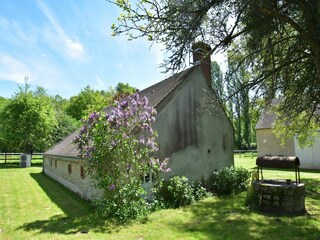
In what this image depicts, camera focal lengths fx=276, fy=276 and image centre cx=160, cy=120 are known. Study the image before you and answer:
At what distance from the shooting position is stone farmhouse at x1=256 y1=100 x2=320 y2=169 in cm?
2358

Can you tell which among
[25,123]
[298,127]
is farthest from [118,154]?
[25,123]

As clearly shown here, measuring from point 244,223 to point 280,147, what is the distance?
20.0 m

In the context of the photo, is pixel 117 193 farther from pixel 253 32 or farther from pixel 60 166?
A: pixel 60 166

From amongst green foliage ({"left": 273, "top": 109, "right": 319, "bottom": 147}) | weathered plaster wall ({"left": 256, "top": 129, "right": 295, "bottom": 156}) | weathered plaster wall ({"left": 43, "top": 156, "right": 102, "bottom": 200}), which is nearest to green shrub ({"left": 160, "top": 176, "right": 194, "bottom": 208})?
weathered plaster wall ({"left": 43, "top": 156, "right": 102, "bottom": 200})

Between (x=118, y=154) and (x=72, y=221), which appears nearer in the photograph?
(x=72, y=221)

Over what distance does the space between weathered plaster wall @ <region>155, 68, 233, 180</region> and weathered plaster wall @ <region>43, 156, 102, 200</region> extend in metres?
3.59

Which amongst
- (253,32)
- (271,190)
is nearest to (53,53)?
(253,32)

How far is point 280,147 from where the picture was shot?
26.8m

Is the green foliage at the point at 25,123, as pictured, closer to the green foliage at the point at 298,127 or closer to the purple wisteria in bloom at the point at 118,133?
the purple wisteria in bloom at the point at 118,133

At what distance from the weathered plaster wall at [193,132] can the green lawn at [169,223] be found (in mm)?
1902

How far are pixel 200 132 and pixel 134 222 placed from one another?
6.18m

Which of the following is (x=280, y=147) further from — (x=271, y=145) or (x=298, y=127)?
(x=298, y=127)

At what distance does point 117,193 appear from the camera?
Result: 9.46 m

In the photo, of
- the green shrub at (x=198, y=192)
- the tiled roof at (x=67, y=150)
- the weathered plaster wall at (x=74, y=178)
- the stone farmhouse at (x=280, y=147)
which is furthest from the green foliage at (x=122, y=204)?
the stone farmhouse at (x=280, y=147)
